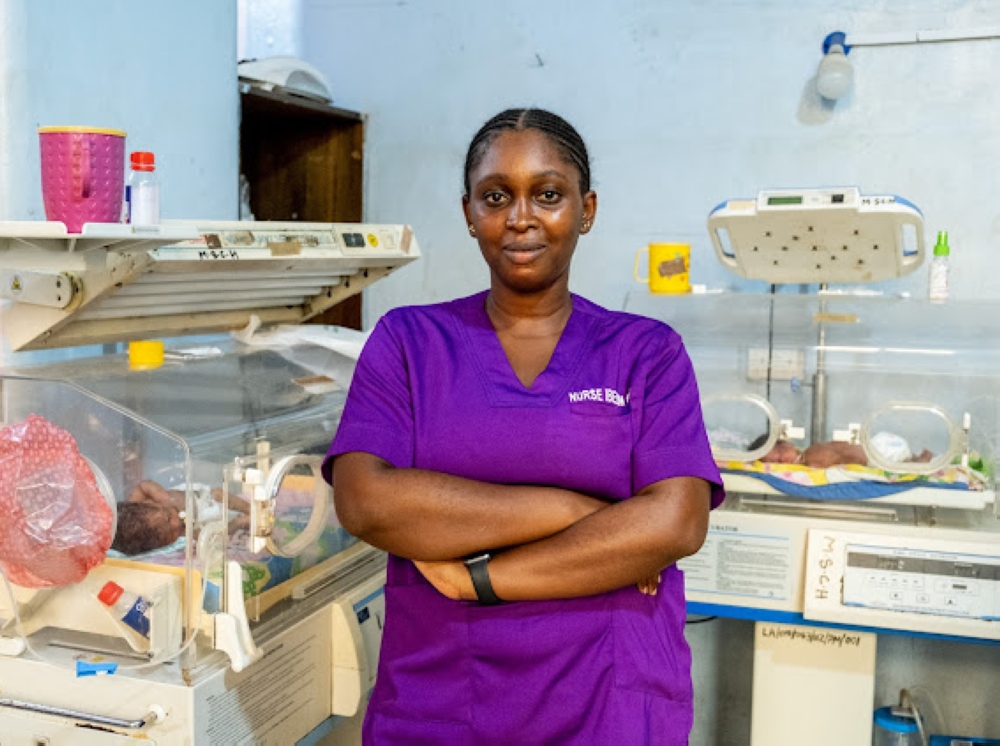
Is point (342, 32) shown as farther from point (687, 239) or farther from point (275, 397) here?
point (275, 397)

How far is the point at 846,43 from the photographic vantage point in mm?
2896

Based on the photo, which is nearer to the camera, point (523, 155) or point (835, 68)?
point (523, 155)

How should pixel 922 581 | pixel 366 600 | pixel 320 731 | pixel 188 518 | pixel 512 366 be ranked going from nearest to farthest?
pixel 512 366 → pixel 188 518 → pixel 320 731 → pixel 366 600 → pixel 922 581

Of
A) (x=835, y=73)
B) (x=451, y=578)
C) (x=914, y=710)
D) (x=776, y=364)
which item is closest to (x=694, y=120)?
(x=835, y=73)

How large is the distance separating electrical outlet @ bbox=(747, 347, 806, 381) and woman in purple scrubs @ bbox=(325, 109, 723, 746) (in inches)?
56.2

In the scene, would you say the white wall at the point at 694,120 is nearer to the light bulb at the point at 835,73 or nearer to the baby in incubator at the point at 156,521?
the light bulb at the point at 835,73

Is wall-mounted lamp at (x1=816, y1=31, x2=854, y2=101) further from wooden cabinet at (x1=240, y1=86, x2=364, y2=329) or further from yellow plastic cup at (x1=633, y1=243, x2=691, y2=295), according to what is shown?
wooden cabinet at (x1=240, y1=86, x2=364, y2=329)

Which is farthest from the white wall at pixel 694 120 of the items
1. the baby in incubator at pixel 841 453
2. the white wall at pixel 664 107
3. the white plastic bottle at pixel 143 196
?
the white plastic bottle at pixel 143 196

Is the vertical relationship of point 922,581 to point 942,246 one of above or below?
below

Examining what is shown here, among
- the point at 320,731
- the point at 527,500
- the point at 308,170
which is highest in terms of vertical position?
the point at 308,170

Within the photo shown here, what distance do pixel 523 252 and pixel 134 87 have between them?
1.49m

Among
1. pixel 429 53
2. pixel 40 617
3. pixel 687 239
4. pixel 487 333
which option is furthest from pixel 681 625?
pixel 429 53

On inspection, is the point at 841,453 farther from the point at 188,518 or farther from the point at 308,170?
the point at 308,170

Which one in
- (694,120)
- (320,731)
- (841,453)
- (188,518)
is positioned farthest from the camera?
(694,120)
